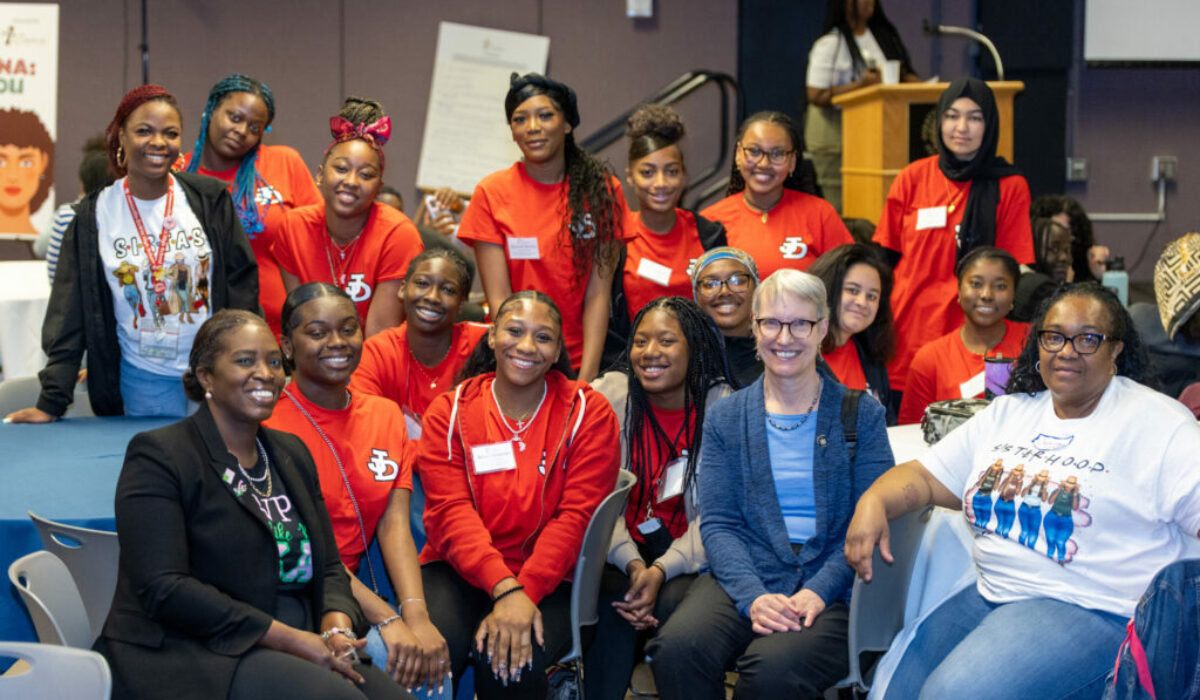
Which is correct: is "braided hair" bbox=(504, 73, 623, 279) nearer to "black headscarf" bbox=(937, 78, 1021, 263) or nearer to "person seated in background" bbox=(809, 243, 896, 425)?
"person seated in background" bbox=(809, 243, 896, 425)

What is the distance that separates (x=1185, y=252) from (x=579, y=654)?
2.27m

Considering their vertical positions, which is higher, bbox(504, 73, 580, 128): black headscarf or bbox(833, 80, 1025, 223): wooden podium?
bbox(833, 80, 1025, 223): wooden podium

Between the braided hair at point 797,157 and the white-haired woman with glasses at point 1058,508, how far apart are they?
175cm

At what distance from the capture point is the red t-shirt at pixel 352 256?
3.49m

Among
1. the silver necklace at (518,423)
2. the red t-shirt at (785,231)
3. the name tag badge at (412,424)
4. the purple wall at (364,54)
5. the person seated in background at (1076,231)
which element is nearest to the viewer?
the silver necklace at (518,423)

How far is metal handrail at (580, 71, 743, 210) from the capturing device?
7027 millimetres

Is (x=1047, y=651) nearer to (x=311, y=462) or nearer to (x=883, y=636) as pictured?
(x=883, y=636)

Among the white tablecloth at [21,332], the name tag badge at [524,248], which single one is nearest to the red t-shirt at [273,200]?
the name tag badge at [524,248]

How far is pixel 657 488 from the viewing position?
3037 mm

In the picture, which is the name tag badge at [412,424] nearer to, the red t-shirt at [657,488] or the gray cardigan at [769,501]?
the red t-shirt at [657,488]

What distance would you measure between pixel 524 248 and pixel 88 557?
168cm

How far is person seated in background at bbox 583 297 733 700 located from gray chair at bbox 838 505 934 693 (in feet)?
1.52

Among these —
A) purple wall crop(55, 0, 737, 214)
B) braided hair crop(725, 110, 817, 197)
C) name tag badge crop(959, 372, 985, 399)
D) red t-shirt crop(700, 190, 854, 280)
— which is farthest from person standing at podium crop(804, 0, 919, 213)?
name tag badge crop(959, 372, 985, 399)

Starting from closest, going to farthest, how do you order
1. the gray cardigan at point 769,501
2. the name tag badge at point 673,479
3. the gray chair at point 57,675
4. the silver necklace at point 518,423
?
the gray chair at point 57,675, the gray cardigan at point 769,501, the silver necklace at point 518,423, the name tag badge at point 673,479
